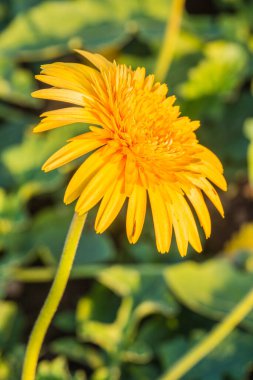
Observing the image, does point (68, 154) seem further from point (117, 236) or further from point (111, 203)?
point (117, 236)

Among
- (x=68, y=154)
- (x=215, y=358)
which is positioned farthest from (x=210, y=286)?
(x=68, y=154)

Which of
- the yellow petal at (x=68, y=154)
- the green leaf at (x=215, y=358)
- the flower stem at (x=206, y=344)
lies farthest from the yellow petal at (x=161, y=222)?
the green leaf at (x=215, y=358)

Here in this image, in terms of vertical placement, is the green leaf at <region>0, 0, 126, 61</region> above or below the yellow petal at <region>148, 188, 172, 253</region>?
above

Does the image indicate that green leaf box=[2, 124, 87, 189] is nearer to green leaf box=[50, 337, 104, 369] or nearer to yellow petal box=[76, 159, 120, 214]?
green leaf box=[50, 337, 104, 369]

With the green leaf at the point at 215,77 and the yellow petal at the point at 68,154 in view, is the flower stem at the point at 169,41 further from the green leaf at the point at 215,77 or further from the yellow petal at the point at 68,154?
the yellow petal at the point at 68,154

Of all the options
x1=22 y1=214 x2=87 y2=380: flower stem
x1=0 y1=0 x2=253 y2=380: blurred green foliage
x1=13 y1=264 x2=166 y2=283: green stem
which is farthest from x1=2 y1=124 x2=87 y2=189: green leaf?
x1=22 y1=214 x2=87 y2=380: flower stem

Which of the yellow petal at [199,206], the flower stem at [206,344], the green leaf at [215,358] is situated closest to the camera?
the yellow petal at [199,206]

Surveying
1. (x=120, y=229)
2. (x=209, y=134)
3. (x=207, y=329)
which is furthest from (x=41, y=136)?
(x=207, y=329)

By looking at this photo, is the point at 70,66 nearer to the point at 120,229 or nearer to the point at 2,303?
the point at 2,303
